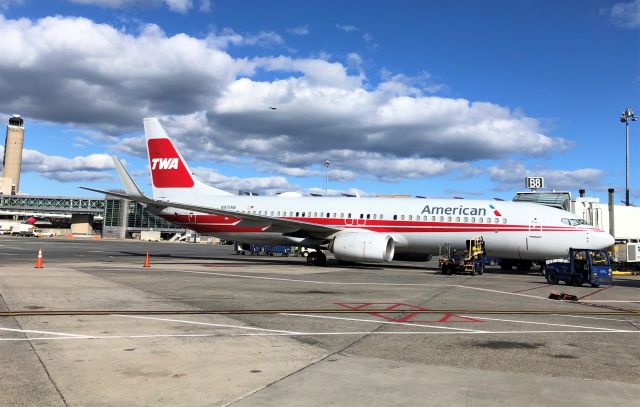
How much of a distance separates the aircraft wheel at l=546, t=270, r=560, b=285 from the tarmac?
6.81m

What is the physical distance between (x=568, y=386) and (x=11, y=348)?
744 cm

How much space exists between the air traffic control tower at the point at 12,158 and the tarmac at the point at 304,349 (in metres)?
188

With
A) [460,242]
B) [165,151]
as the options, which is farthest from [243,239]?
[460,242]

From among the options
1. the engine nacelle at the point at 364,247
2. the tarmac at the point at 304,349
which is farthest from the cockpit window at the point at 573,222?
the tarmac at the point at 304,349

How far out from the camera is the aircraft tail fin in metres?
35.8

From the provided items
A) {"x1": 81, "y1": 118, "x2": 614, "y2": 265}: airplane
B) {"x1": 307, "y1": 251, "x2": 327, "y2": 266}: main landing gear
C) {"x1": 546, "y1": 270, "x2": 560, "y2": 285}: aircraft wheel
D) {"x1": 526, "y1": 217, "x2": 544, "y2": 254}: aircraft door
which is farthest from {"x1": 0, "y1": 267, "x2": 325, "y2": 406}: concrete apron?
{"x1": 526, "y1": 217, "x2": 544, "y2": 254}: aircraft door

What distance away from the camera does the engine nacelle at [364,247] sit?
26859 millimetres

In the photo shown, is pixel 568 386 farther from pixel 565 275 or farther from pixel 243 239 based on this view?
pixel 243 239

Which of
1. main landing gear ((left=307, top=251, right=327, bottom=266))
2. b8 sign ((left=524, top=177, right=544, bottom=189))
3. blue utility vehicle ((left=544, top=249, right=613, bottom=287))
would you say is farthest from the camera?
b8 sign ((left=524, top=177, right=544, bottom=189))

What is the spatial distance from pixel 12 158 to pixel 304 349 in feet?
670

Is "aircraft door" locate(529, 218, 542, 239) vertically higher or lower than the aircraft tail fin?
lower

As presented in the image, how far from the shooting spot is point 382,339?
28.2ft

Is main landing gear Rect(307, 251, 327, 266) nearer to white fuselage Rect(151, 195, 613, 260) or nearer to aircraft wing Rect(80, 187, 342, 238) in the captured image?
white fuselage Rect(151, 195, 613, 260)

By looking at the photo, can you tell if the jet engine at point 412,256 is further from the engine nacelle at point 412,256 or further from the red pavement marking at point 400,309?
the red pavement marking at point 400,309
